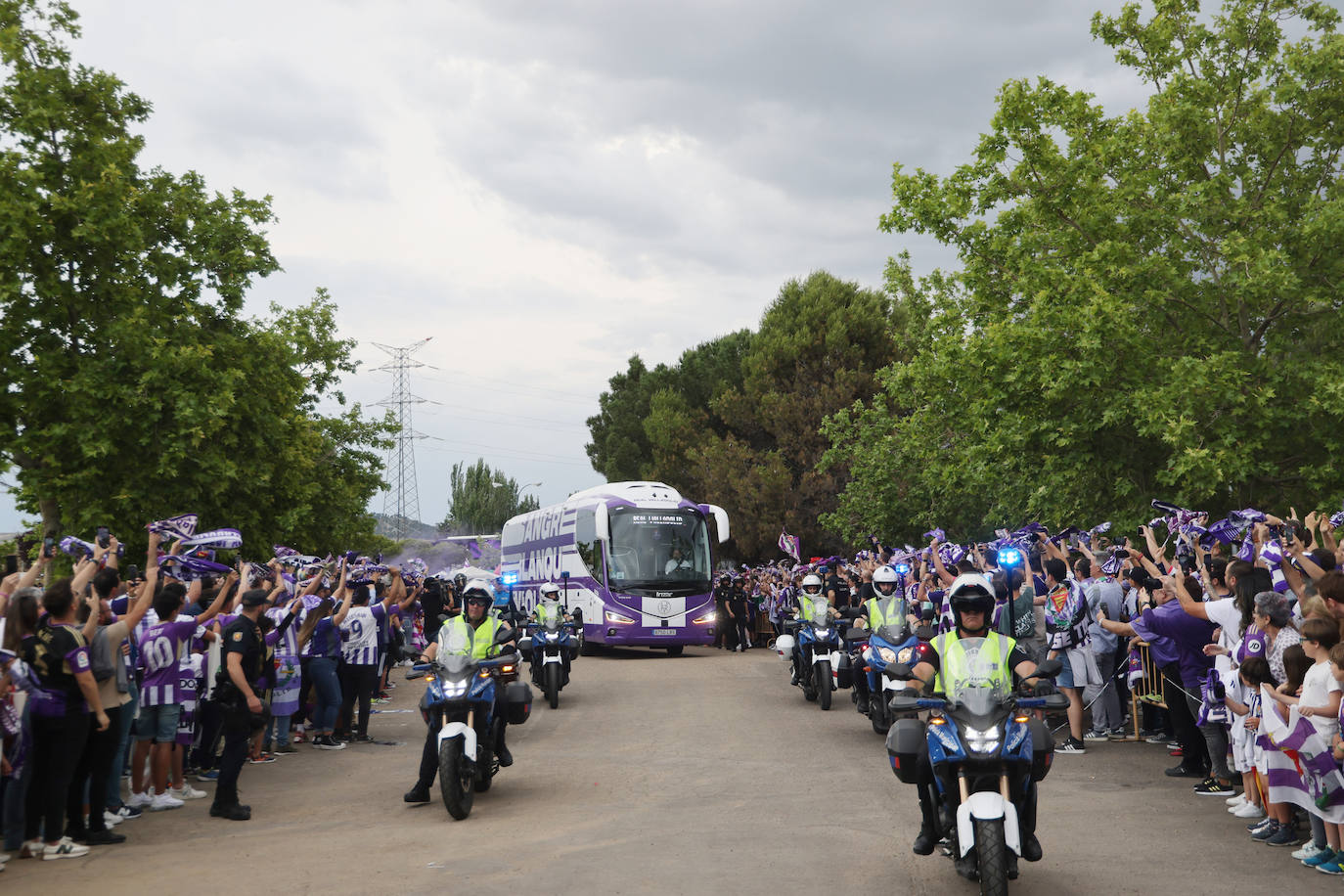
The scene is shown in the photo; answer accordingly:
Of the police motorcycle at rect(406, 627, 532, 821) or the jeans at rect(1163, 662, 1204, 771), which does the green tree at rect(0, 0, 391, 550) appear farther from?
the jeans at rect(1163, 662, 1204, 771)

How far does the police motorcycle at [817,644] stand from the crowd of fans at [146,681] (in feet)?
18.5

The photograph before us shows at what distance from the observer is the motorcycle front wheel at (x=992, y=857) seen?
593cm

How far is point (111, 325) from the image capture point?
23062 millimetres

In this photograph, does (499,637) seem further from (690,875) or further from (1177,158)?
(1177,158)

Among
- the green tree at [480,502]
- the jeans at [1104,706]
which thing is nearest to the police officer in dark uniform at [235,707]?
the jeans at [1104,706]

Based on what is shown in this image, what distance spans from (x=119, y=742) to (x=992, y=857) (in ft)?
21.0

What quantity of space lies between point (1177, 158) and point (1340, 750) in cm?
1660

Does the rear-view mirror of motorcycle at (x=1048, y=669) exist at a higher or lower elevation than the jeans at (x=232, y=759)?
higher

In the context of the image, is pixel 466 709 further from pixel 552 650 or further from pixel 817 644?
pixel 552 650

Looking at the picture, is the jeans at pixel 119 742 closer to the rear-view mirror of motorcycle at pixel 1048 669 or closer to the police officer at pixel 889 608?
the rear-view mirror of motorcycle at pixel 1048 669

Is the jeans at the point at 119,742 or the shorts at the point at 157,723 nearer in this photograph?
the jeans at the point at 119,742

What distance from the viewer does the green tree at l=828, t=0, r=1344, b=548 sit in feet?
65.2

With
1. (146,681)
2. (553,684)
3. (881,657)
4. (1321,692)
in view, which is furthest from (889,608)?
(146,681)

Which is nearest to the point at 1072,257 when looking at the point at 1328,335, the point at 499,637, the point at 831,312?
the point at 1328,335
